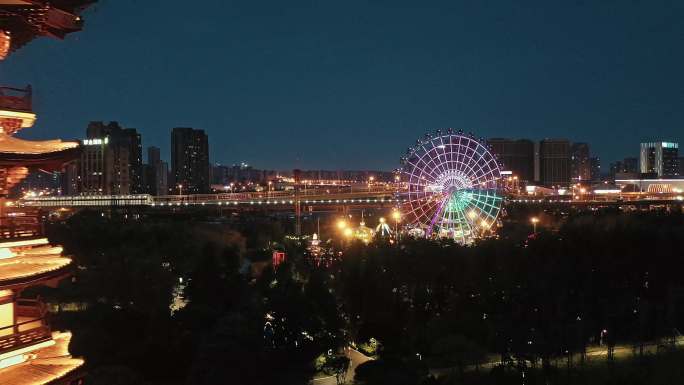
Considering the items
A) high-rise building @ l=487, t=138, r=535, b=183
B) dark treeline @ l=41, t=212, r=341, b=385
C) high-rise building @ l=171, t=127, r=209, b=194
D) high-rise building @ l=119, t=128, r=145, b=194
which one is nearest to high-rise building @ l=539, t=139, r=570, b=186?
high-rise building @ l=487, t=138, r=535, b=183

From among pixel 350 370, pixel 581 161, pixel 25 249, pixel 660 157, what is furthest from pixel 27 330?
pixel 581 161

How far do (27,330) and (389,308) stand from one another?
673 inches

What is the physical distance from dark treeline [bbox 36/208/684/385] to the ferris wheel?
7.16 ft

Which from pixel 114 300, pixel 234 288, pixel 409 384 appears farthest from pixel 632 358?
pixel 114 300

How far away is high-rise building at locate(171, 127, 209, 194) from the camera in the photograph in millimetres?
Result: 101562

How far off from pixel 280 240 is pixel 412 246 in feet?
47.8

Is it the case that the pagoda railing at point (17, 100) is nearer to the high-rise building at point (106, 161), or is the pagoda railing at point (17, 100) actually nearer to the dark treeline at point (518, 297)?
the dark treeline at point (518, 297)

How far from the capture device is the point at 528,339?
60.7 feet

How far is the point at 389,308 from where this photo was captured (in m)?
22.7

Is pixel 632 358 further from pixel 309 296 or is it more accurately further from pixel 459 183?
pixel 459 183

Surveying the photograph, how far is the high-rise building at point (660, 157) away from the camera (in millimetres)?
127312

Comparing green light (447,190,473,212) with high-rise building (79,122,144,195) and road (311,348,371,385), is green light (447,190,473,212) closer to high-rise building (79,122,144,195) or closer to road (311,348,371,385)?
road (311,348,371,385)

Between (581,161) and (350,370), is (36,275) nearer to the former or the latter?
(350,370)

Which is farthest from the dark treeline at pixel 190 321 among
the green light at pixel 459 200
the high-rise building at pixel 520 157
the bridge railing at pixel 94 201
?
the high-rise building at pixel 520 157
